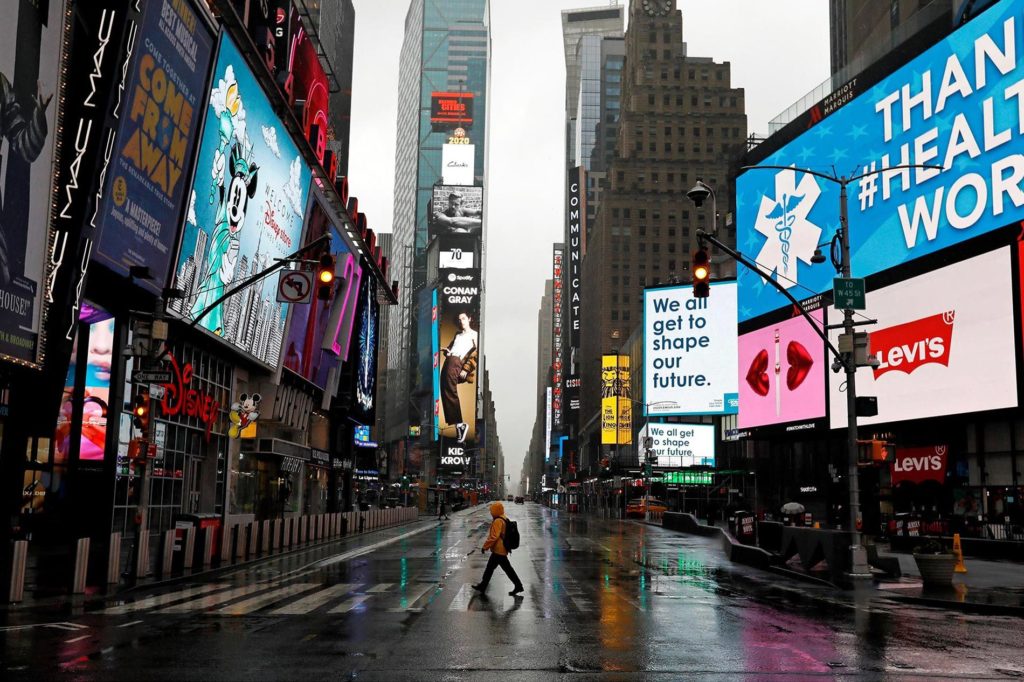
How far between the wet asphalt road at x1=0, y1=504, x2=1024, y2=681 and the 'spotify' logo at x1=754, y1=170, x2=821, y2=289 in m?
29.6

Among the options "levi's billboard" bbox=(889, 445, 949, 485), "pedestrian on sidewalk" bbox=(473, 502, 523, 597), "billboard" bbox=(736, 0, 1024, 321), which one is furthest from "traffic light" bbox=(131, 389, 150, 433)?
"levi's billboard" bbox=(889, 445, 949, 485)

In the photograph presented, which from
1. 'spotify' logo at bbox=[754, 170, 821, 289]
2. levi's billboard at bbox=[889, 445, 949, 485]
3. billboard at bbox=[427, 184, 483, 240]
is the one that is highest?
billboard at bbox=[427, 184, 483, 240]

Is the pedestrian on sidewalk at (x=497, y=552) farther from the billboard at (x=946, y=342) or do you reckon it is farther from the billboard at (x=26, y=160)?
the billboard at (x=946, y=342)

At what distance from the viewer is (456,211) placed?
191 metres

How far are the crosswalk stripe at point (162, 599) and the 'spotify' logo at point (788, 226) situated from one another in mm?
34236

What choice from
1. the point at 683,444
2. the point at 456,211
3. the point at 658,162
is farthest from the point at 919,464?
the point at 456,211

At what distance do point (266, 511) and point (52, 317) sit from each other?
33550 mm

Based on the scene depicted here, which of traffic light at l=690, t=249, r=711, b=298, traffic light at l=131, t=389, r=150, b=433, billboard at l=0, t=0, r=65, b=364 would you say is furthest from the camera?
traffic light at l=131, t=389, r=150, b=433

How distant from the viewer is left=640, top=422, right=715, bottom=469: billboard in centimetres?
8138

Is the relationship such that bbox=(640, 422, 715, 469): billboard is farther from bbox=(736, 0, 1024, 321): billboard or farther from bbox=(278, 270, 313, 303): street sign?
bbox=(278, 270, 313, 303): street sign

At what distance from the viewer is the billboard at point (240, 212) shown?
3178 cm

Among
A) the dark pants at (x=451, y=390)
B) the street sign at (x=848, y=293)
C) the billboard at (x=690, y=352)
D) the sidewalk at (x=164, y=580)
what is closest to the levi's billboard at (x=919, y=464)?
the street sign at (x=848, y=293)

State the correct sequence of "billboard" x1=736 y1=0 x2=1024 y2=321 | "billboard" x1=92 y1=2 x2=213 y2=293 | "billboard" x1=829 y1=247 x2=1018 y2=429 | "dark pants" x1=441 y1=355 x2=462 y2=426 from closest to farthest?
1. "billboard" x1=92 y1=2 x2=213 y2=293
2. "billboard" x1=829 y1=247 x2=1018 y2=429
3. "billboard" x1=736 y1=0 x2=1024 y2=321
4. "dark pants" x1=441 y1=355 x2=462 y2=426

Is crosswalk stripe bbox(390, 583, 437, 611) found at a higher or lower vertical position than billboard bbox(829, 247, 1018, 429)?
lower
